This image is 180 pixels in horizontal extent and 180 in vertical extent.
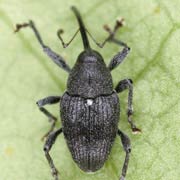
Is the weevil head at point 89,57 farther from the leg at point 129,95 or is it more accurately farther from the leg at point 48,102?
the leg at point 48,102

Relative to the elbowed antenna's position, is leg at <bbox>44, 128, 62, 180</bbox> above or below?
below

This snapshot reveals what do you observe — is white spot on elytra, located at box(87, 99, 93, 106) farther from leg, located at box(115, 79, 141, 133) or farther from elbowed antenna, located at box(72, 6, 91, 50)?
elbowed antenna, located at box(72, 6, 91, 50)

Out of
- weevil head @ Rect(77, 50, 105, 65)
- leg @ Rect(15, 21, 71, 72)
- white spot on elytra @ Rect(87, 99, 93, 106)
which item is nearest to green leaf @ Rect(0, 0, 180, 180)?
leg @ Rect(15, 21, 71, 72)

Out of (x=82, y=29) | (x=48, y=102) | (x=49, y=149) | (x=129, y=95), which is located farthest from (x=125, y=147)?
(x=82, y=29)

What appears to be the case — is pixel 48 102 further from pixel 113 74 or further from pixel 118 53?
pixel 118 53

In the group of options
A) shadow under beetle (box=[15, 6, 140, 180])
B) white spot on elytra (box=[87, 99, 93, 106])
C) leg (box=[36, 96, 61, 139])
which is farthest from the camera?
leg (box=[36, 96, 61, 139])

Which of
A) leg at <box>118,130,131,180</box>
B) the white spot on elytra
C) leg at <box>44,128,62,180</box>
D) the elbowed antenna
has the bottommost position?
leg at <box>118,130,131,180</box>
